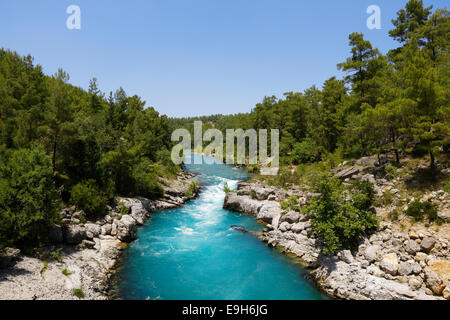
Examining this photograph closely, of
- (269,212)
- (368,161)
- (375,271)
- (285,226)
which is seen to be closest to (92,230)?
(285,226)

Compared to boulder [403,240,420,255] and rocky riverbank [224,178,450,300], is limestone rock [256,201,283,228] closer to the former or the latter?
rocky riverbank [224,178,450,300]

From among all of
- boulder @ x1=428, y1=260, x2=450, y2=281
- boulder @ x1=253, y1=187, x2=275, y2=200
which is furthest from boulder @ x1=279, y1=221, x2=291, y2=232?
boulder @ x1=428, y1=260, x2=450, y2=281

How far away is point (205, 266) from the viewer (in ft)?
58.7

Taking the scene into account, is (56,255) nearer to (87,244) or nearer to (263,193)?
(87,244)

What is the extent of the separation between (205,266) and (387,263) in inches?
472

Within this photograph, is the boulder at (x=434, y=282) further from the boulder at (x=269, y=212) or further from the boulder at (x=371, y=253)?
the boulder at (x=269, y=212)

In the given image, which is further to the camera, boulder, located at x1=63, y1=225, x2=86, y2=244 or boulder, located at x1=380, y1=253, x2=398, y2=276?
boulder, located at x1=63, y1=225, x2=86, y2=244

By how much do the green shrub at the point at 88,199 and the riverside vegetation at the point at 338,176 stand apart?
0.29 ft

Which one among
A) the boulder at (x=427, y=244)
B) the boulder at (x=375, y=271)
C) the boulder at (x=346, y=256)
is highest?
the boulder at (x=427, y=244)

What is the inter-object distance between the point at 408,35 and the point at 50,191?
155 ft

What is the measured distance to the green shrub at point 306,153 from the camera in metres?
46.2

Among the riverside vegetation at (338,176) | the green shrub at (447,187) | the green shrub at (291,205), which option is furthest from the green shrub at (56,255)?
the green shrub at (447,187)

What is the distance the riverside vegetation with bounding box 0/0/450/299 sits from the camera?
14906 mm

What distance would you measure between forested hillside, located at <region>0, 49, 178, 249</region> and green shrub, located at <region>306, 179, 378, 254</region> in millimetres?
18579
